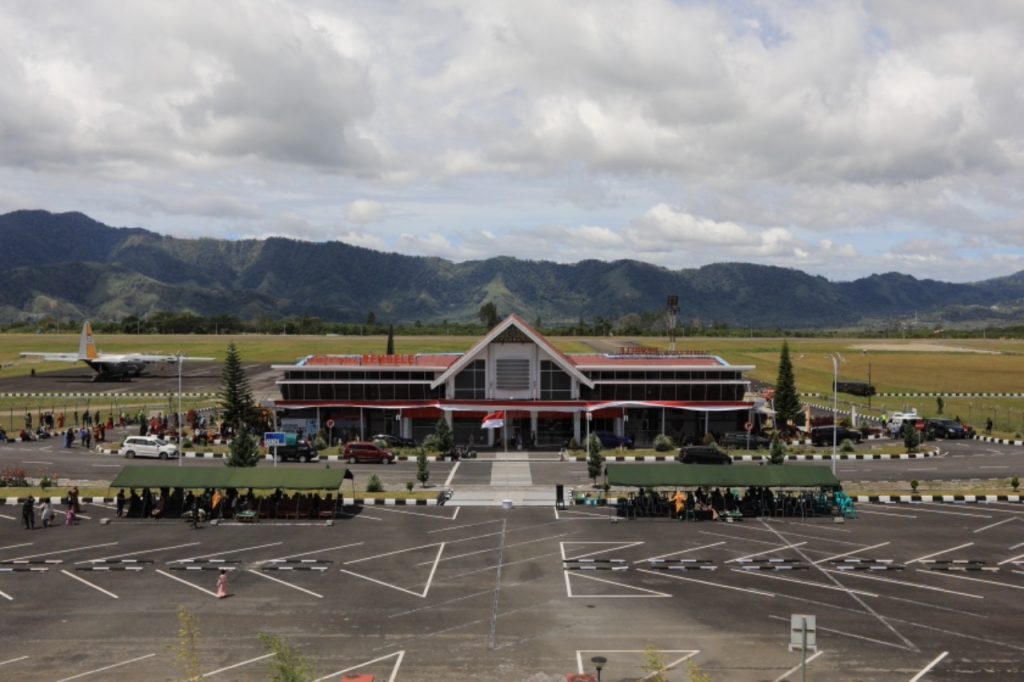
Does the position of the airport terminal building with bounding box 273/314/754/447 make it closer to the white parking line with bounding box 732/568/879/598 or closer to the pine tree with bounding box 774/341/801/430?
the pine tree with bounding box 774/341/801/430

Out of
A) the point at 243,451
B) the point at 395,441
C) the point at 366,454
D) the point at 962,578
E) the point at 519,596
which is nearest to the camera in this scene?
the point at 519,596

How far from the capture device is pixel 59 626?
993 inches

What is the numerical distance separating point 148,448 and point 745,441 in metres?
48.8

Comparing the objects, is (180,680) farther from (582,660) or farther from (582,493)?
(582,493)

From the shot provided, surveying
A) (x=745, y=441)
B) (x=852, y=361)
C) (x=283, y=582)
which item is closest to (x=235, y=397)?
(x=283, y=582)

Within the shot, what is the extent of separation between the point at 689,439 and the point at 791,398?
39.4 ft

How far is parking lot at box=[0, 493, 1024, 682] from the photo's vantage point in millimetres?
22562

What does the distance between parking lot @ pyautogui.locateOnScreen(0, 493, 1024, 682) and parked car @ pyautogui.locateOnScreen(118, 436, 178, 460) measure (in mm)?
20417

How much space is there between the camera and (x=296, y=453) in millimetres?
60969

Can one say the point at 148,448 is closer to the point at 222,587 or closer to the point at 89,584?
the point at 89,584

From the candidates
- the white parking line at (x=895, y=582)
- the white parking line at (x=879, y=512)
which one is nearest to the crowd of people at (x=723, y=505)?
the white parking line at (x=879, y=512)

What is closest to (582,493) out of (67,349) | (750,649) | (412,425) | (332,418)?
(750,649)

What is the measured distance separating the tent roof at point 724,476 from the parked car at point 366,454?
Result: 23.9m

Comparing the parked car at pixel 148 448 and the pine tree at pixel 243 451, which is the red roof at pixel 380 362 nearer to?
the parked car at pixel 148 448
